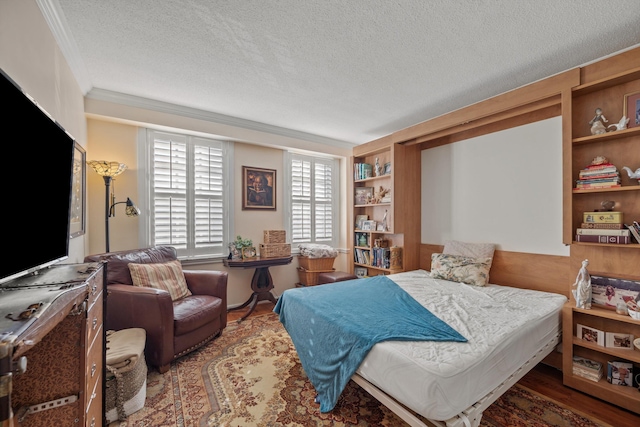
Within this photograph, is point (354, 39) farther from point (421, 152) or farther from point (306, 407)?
point (306, 407)

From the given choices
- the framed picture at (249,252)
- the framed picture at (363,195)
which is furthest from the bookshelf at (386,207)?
the framed picture at (249,252)

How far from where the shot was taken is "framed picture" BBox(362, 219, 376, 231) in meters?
4.29

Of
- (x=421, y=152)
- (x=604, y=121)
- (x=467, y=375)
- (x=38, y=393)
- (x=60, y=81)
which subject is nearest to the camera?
(x=38, y=393)

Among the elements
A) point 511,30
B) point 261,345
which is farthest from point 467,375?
point 511,30

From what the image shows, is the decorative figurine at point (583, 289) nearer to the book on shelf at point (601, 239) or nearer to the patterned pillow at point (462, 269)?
the book on shelf at point (601, 239)

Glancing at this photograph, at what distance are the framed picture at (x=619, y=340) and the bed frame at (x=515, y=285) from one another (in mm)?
283

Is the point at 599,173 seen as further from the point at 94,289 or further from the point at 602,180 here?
the point at 94,289

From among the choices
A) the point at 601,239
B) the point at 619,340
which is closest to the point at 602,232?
the point at 601,239

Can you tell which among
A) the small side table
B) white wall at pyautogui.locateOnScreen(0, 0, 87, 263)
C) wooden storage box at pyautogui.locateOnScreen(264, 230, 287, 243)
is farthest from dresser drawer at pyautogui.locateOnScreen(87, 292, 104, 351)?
wooden storage box at pyautogui.locateOnScreen(264, 230, 287, 243)

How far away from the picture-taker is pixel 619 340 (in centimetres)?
204

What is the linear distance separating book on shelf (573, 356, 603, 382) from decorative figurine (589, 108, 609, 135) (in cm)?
178

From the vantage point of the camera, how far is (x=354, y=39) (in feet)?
6.58

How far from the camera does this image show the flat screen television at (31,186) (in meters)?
0.90

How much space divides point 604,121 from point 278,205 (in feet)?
11.9
